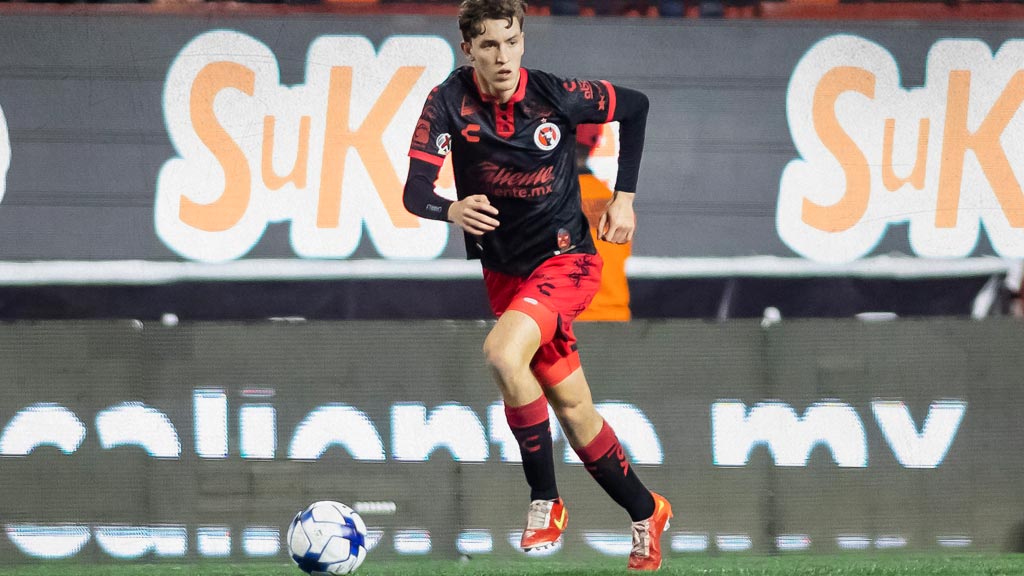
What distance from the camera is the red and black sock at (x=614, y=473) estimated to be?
4246 millimetres

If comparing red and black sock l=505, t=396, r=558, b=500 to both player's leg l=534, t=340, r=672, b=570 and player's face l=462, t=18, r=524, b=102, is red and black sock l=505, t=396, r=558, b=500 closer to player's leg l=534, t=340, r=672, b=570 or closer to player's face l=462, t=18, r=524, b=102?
player's leg l=534, t=340, r=672, b=570

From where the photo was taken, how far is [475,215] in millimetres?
3895

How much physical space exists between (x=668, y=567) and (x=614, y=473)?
729 millimetres

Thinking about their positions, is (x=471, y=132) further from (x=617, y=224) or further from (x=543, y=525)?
(x=543, y=525)

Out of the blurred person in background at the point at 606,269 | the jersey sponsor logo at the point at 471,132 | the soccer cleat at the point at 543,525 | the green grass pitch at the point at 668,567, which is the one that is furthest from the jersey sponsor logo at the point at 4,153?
the soccer cleat at the point at 543,525

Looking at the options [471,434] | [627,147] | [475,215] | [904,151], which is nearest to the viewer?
[475,215]

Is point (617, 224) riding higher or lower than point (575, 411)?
higher

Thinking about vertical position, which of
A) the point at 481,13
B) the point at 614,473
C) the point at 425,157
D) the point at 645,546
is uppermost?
the point at 481,13

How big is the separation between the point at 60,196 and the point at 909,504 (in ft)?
Answer: 13.3

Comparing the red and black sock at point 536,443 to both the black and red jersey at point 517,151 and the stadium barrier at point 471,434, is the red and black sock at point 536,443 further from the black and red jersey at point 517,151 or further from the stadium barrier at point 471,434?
the stadium barrier at point 471,434

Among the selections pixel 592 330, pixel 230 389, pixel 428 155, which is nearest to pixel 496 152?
pixel 428 155

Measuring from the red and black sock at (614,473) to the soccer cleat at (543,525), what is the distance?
0.59ft

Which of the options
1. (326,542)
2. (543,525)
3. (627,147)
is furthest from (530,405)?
(627,147)

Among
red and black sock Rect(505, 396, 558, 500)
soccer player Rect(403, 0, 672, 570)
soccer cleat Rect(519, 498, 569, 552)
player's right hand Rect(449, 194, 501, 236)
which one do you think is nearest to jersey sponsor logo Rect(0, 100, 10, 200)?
soccer player Rect(403, 0, 672, 570)
